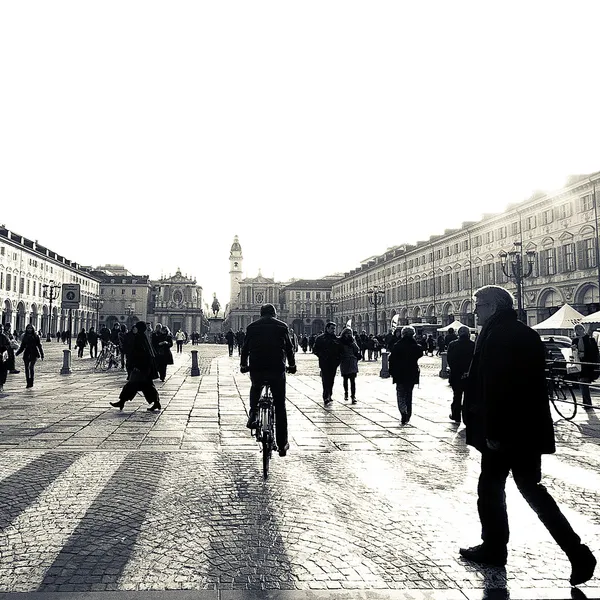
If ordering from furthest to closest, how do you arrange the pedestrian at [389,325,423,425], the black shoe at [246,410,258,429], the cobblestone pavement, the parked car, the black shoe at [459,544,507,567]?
the parked car → the pedestrian at [389,325,423,425] → the black shoe at [246,410,258,429] → the black shoe at [459,544,507,567] → the cobblestone pavement

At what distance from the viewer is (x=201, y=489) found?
5438 millimetres

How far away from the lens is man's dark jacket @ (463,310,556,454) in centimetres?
343

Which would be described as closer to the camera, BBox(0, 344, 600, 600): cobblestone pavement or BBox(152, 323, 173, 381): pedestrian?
BBox(0, 344, 600, 600): cobblestone pavement

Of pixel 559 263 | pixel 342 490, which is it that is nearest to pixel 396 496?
pixel 342 490

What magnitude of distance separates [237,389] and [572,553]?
13235 millimetres

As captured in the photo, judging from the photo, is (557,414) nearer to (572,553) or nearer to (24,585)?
(572,553)

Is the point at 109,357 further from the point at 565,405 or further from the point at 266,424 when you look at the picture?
the point at 266,424

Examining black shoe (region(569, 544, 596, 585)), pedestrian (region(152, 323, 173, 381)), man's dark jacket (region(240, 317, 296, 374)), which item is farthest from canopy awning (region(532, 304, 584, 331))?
black shoe (region(569, 544, 596, 585))

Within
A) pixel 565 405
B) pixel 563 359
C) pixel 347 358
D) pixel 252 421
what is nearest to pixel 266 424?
pixel 252 421

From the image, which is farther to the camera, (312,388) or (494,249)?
(494,249)

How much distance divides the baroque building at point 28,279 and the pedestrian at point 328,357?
158ft

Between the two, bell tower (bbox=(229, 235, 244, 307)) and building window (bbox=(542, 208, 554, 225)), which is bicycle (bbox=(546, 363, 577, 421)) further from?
bell tower (bbox=(229, 235, 244, 307))

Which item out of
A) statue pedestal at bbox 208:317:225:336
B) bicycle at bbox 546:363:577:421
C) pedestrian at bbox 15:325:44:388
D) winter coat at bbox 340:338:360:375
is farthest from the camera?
statue pedestal at bbox 208:317:225:336

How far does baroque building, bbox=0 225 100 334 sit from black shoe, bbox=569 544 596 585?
5719 centimetres
